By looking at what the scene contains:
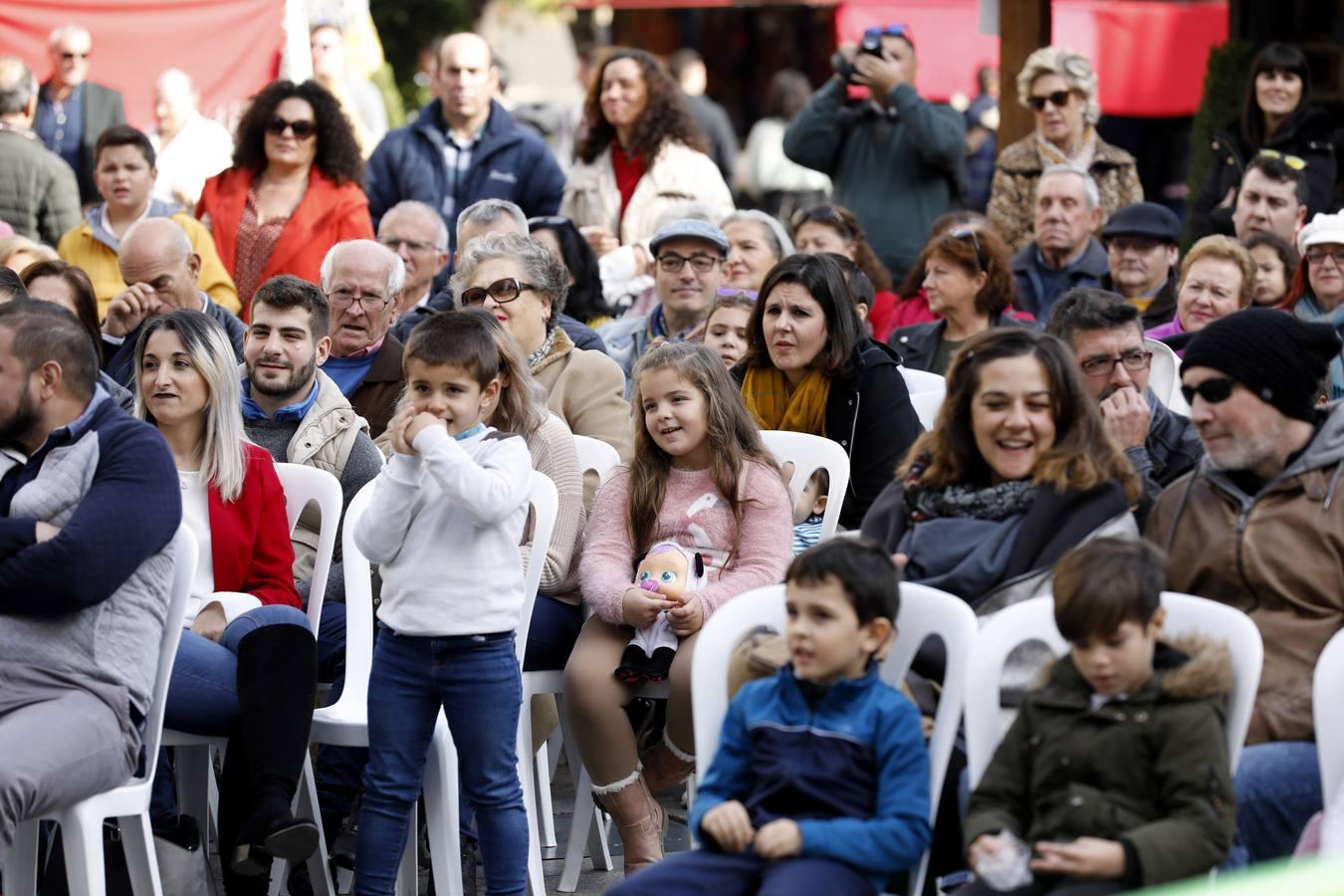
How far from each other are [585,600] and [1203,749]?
2.02 m

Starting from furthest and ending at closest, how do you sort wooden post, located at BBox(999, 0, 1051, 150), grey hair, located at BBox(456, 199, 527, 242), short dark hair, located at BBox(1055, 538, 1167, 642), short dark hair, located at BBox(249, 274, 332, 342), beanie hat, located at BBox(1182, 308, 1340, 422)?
wooden post, located at BBox(999, 0, 1051, 150)
grey hair, located at BBox(456, 199, 527, 242)
short dark hair, located at BBox(249, 274, 332, 342)
beanie hat, located at BBox(1182, 308, 1340, 422)
short dark hair, located at BBox(1055, 538, 1167, 642)

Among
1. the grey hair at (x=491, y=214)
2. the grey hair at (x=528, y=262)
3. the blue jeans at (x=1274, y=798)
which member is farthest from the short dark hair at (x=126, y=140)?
the blue jeans at (x=1274, y=798)

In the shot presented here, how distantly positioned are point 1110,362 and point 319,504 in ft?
6.74

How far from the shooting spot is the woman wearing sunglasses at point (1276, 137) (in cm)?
796

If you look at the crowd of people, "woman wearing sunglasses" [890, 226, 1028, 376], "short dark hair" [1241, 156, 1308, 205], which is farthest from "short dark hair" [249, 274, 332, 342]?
"short dark hair" [1241, 156, 1308, 205]

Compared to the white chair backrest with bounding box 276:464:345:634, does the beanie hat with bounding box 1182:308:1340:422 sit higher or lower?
higher

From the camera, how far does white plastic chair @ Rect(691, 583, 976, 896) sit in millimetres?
3543

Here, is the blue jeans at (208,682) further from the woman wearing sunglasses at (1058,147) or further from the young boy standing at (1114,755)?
the woman wearing sunglasses at (1058,147)

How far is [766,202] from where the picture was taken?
14.6m

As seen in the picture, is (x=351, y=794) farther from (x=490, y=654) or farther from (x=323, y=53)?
(x=323, y=53)

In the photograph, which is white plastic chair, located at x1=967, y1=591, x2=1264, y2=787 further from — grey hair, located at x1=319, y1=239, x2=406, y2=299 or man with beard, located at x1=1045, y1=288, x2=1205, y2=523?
grey hair, located at x1=319, y1=239, x2=406, y2=299

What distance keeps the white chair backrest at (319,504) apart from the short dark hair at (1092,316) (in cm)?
186

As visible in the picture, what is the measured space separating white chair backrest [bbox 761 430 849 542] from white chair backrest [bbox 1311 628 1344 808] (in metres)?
1.72

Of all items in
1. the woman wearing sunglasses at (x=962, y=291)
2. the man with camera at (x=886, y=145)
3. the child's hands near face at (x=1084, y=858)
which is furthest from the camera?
the man with camera at (x=886, y=145)
